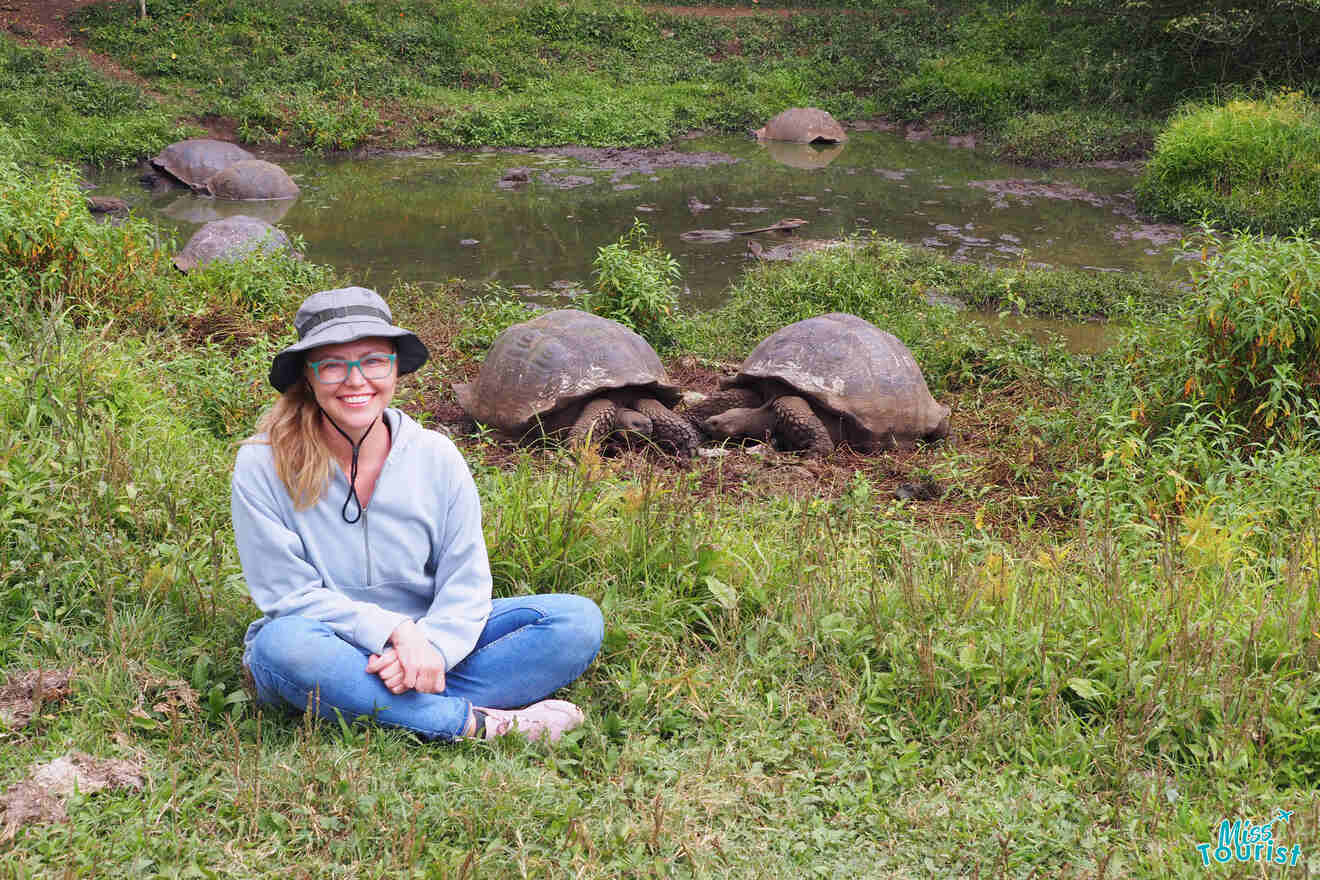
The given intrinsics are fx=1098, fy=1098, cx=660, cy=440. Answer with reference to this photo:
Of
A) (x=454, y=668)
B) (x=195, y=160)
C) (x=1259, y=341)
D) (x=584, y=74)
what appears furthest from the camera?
(x=584, y=74)

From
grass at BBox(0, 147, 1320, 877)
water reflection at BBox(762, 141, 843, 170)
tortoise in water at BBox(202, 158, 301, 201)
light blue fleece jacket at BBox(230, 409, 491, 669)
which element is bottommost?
water reflection at BBox(762, 141, 843, 170)

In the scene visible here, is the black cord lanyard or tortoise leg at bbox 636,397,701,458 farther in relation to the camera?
tortoise leg at bbox 636,397,701,458

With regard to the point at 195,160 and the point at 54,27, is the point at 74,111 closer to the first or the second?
the point at 195,160

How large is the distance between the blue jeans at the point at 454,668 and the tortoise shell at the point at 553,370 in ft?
8.90

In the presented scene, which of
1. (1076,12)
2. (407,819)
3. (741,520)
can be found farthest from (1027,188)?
(407,819)

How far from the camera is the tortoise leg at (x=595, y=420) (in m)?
5.81

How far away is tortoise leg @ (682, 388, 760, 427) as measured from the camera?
6.46 meters

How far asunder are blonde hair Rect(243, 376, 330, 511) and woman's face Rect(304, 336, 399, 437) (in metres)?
0.06

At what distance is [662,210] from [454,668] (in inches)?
416

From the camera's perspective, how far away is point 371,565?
2.92 meters

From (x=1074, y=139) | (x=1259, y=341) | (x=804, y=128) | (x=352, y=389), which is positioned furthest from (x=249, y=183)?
(x=1074, y=139)

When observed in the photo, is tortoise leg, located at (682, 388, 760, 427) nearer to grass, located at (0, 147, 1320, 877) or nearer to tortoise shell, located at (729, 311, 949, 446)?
tortoise shell, located at (729, 311, 949, 446)

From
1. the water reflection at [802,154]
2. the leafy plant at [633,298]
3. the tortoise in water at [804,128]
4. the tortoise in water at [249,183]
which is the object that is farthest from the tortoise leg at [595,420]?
the tortoise in water at [804,128]

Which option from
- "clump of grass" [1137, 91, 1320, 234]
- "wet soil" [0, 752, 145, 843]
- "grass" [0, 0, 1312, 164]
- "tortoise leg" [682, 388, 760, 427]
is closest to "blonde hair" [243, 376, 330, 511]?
"wet soil" [0, 752, 145, 843]
